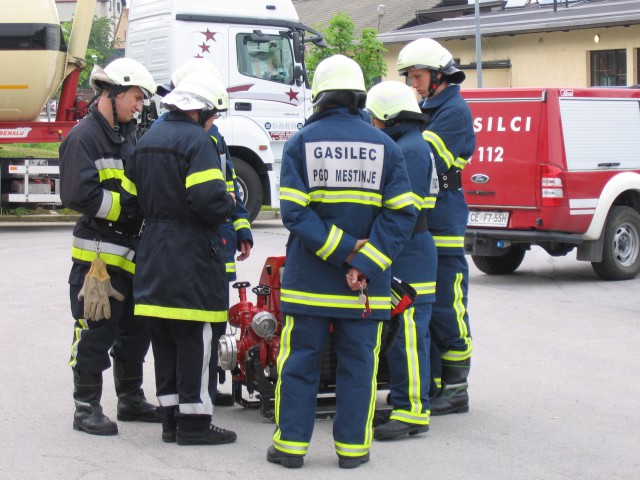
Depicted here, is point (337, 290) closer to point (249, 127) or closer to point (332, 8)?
point (249, 127)

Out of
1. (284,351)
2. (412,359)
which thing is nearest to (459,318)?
(412,359)

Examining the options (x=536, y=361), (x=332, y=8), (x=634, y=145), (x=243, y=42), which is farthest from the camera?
(x=332, y=8)

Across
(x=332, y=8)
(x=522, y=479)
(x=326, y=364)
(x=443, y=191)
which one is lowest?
(x=522, y=479)

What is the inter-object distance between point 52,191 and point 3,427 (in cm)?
1163

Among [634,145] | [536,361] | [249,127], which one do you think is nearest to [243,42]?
[249,127]

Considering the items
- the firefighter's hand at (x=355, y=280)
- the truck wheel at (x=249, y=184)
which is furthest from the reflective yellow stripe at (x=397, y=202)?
the truck wheel at (x=249, y=184)

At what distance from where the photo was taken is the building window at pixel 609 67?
3112 centimetres

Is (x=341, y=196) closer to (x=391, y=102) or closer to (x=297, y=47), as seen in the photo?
(x=391, y=102)

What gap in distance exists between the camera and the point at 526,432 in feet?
20.1

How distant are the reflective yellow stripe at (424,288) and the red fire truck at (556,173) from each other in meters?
5.44

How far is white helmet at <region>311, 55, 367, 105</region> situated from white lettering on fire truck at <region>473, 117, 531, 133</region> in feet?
20.4

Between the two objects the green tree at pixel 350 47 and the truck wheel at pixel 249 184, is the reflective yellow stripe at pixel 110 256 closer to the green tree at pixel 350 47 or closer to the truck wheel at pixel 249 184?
the truck wheel at pixel 249 184

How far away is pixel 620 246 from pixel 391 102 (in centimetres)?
684

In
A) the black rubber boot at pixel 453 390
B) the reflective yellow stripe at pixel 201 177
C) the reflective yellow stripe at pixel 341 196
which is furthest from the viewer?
the black rubber boot at pixel 453 390
